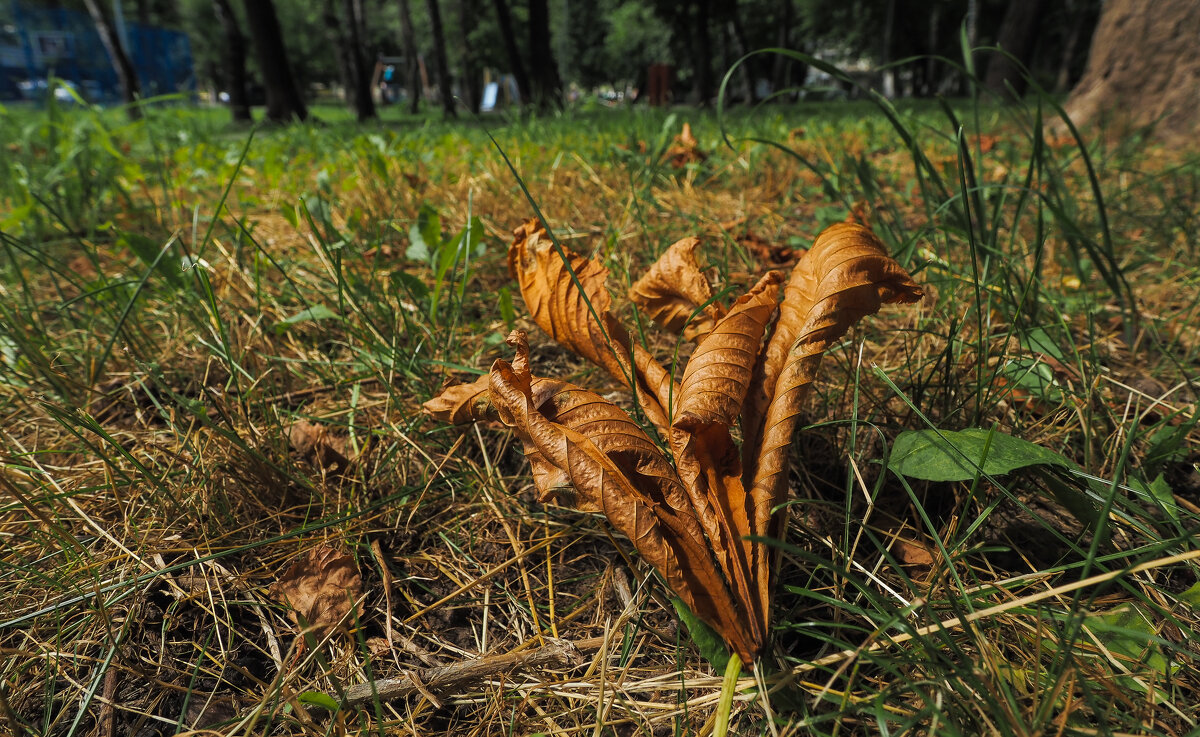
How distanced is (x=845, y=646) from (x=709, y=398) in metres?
0.34

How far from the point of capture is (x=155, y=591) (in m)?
0.97

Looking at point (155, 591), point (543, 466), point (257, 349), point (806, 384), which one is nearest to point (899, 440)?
point (806, 384)

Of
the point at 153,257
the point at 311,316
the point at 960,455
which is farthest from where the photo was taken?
the point at 153,257

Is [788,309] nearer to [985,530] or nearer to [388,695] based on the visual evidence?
[985,530]

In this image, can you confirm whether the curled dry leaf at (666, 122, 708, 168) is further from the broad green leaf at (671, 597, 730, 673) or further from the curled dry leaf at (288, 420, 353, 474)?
the broad green leaf at (671, 597, 730, 673)

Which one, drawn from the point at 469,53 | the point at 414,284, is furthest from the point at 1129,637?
the point at 469,53

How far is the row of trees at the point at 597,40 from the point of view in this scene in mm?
10812

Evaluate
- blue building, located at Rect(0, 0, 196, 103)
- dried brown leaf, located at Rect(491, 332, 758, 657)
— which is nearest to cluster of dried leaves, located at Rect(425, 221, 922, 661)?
dried brown leaf, located at Rect(491, 332, 758, 657)

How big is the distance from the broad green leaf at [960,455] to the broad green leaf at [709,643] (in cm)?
35

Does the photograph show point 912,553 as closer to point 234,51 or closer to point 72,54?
point 234,51

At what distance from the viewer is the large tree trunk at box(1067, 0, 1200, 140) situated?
3.97 meters

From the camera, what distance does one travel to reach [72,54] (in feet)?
65.1

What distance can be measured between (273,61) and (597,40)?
44.3m

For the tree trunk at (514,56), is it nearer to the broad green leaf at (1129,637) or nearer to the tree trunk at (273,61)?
the tree trunk at (273,61)
